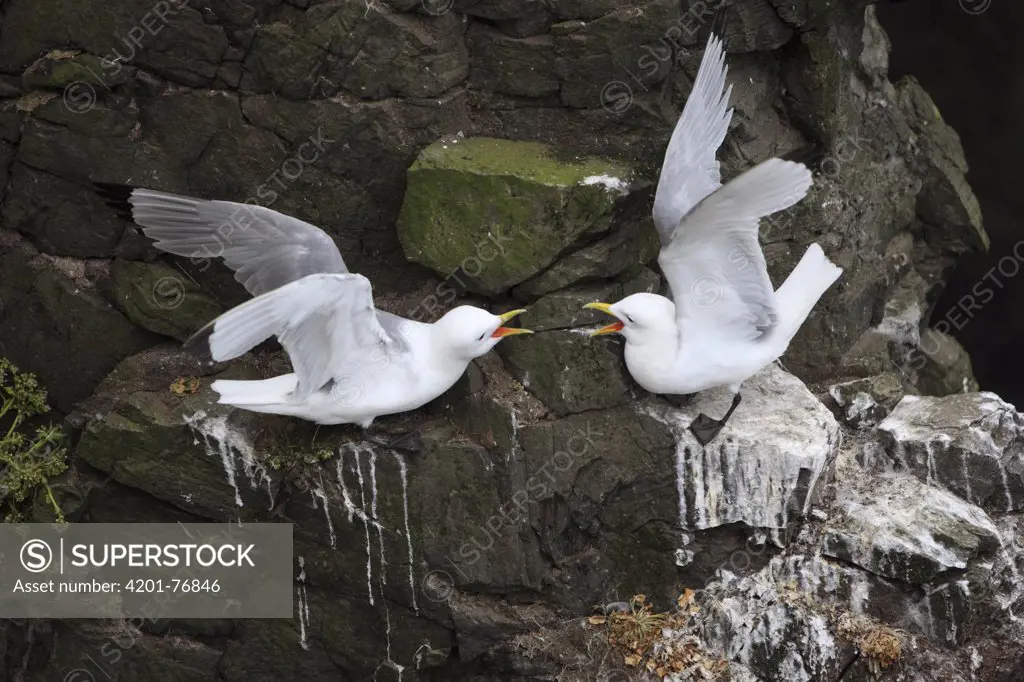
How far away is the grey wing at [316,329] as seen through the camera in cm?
555

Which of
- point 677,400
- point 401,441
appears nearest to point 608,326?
point 677,400

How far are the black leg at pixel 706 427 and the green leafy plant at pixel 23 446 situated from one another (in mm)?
3439

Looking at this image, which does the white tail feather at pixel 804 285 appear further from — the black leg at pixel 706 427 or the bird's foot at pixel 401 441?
the bird's foot at pixel 401 441

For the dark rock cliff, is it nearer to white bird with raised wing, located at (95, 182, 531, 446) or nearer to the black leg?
the black leg

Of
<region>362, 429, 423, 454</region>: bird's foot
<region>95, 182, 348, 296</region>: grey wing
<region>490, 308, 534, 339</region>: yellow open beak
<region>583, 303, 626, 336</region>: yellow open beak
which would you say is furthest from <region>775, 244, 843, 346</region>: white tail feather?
<region>95, 182, 348, 296</region>: grey wing

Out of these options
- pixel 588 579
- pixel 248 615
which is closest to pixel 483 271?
pixel 588 579

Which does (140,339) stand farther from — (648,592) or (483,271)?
(648,592)

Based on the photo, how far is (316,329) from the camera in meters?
5.96

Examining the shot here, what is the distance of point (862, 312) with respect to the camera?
26.3 feet

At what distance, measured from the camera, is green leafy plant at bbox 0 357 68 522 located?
23.2 ft

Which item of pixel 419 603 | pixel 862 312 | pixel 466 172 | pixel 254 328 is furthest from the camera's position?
pixel 862 312

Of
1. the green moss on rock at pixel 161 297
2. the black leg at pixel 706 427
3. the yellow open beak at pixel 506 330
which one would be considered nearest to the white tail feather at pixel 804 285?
the black leg at pixel 706 427

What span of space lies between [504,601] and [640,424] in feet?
3.94

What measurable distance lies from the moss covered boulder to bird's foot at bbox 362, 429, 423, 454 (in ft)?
2.66
